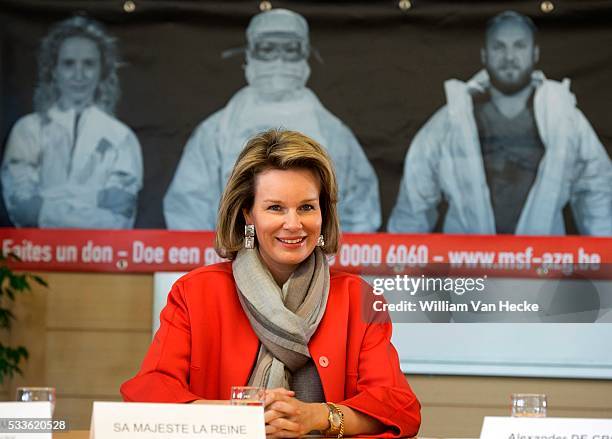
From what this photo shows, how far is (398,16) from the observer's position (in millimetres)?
4562

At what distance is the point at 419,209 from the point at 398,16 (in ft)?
3.06

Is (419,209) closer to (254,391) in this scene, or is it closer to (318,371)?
(318,371)

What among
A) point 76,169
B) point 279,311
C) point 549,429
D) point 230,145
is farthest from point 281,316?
point 76,169

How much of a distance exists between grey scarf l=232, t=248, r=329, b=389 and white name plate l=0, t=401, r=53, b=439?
0.67 meters

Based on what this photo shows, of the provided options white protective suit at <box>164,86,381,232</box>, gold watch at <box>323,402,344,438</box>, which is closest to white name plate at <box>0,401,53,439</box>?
gold watch at <box>323,402,344,438</box>

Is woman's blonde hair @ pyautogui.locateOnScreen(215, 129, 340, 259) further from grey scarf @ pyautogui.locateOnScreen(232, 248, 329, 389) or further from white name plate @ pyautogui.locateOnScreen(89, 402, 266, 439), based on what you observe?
white name plate @ pyautogui.locateOnScreen(89, 402, 266, 439)

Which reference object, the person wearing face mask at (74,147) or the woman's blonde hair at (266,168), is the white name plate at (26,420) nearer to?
the woman's blonde hair at (266,168)

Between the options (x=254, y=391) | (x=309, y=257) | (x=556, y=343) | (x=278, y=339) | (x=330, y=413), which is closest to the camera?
(x=254, y=391)

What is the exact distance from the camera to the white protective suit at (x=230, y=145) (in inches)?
179

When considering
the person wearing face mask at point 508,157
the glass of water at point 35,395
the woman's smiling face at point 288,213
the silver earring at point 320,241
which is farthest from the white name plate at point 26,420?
the person wearing face mask at point 508,157

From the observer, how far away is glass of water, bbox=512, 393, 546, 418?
207 centimetres

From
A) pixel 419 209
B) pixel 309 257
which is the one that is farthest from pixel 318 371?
pixel 419 209

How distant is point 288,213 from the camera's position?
263 cm

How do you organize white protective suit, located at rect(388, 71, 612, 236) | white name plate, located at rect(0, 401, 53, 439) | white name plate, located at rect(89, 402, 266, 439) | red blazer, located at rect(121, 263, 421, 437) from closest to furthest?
1. white name plate, located at rect(89, 402, 266, 439)
2. white name plate, located at rect(0, 401, 53, 439)
3. red blazer, located at rect(121, 263, 421, 437)
4. white protective suit, located at rect(388, 71, 612, 236)
